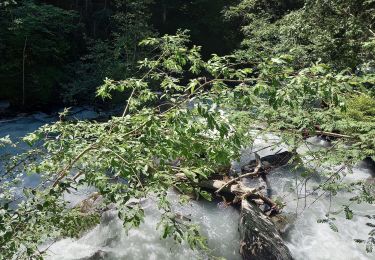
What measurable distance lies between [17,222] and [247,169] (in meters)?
6.61

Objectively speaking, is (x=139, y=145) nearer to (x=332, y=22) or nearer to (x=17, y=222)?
(x=17, y=222)

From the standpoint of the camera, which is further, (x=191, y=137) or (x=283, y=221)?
(x=283, y=221)

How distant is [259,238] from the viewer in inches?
226

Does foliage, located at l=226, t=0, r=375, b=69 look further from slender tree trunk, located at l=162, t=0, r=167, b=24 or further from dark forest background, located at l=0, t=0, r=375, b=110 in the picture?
slender tree trunk, located at l=162, t=0, r=167, b=24

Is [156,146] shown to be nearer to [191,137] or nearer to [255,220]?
[191,137]

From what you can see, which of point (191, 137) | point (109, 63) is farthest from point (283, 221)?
point (109, 63)

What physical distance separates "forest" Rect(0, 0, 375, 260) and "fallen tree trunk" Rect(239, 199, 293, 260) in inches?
1.1

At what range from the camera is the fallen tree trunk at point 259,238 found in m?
5.54

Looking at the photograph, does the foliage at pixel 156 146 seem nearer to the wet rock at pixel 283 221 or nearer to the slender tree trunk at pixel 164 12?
the wet rock at pixel 283 221

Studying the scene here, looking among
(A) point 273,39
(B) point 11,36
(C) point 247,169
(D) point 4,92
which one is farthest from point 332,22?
(D) point 4,92

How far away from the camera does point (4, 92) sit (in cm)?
1217

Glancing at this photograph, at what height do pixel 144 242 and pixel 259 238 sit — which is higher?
pixel 259 238

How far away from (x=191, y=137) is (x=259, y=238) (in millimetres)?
3592

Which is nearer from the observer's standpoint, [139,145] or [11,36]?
[139,145]
